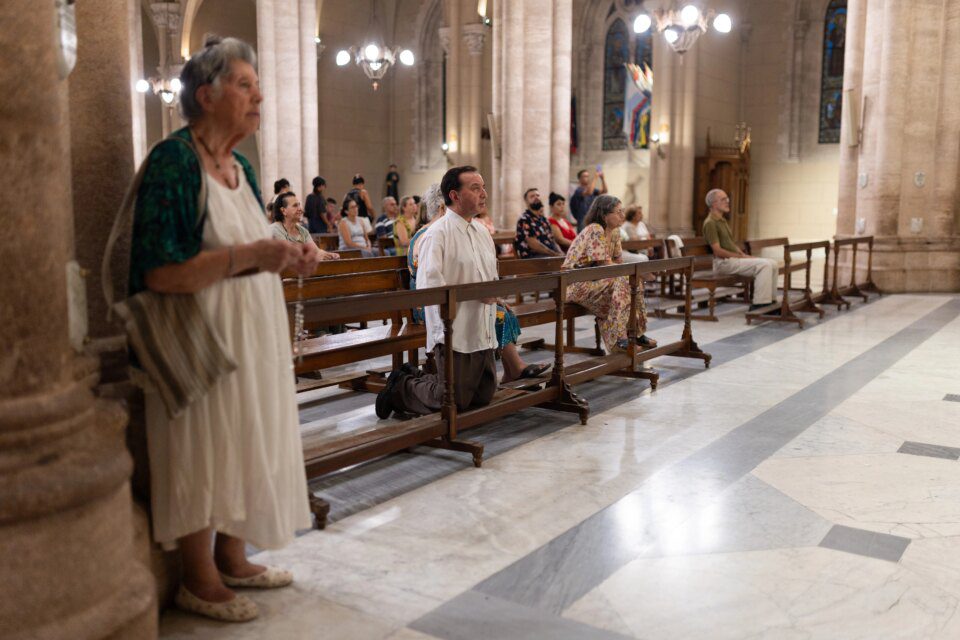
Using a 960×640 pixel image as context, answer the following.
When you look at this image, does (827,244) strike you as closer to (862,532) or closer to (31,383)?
(862,532)

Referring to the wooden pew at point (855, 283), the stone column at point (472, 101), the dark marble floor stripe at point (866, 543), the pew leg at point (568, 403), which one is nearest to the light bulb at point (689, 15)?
the wooden pew at point (855, 283)

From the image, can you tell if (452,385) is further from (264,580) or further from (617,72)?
(617,72)

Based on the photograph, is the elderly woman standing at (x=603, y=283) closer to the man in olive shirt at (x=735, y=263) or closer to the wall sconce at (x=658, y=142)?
the man in olive shirt at (x=735, y=263)

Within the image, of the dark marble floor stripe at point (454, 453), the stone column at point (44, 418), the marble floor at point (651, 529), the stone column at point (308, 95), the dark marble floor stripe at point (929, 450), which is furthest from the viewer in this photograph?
the stone column at point (308, 95)

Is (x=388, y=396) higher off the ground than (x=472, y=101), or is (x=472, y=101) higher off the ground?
(x=472, y=101)

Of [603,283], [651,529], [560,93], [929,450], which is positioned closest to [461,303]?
[651,529]

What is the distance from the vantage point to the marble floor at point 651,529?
2.80 meters

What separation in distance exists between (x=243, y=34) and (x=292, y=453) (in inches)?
945

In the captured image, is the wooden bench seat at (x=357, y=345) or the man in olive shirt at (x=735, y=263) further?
the man in olive shirt at (x=735, y=263)

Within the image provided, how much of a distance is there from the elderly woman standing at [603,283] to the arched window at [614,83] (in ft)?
54.5

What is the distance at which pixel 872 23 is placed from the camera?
511 inches

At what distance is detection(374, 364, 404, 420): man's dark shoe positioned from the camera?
5168mm

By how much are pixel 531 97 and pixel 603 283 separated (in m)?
7.01

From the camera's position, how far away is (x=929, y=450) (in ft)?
15.8
